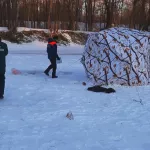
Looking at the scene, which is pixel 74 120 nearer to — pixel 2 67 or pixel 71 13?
pixel 2 67

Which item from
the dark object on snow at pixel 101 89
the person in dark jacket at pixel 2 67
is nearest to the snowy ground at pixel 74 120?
the dark object on snow at pixel 101 89

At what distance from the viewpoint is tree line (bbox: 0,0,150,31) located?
43.3 m

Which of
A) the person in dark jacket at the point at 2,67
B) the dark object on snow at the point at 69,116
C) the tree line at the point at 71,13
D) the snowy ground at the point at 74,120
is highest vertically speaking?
the tree line at the point at 71,13

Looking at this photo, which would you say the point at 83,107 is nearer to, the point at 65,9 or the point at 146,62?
the point at 146,62

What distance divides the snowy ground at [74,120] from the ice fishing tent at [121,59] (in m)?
0.51

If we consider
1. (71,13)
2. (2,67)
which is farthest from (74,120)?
(71,13)

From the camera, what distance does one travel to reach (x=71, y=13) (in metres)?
45.3

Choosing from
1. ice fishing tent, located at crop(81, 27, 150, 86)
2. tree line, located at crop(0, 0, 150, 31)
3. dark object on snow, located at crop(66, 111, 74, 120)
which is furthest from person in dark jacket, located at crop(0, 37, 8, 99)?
tree line, located at crop(0, 0, 150, 31)

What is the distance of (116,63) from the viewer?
11164mm

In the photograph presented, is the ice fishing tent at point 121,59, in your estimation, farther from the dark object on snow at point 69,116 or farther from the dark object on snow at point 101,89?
the dark object on snow at point 69,116

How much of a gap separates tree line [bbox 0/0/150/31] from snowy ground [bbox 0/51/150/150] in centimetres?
2978

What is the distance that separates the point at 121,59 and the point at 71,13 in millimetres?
35120

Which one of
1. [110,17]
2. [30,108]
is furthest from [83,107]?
[110,17]

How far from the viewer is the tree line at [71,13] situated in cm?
4334
